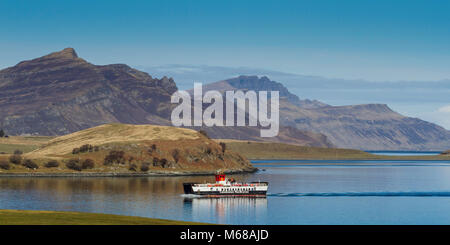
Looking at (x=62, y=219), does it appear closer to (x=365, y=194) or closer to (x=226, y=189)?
(x=226, y=189)

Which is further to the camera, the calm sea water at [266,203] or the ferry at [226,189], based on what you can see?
the ferry at [226,189]

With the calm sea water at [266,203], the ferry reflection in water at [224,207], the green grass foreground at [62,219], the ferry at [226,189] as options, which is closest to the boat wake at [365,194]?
the calm sea water at [266,203]

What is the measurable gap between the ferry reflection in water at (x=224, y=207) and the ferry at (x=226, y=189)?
179cm

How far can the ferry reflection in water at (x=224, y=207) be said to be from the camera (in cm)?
10819

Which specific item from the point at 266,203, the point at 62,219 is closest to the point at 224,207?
the point at 266,203

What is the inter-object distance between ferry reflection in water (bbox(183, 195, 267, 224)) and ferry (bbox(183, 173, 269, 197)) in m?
1.79

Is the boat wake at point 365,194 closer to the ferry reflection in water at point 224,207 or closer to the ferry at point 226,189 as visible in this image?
the ferry at point 226,189

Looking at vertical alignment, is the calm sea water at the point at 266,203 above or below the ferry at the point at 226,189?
below

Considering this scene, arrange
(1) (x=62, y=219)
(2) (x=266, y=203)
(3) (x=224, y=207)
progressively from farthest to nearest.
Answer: (2) (x=266, y=203)
(3) (x=224, y=207)
(1) (x=62, y=219)

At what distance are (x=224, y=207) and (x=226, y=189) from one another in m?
24.0

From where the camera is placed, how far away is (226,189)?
14762cm
